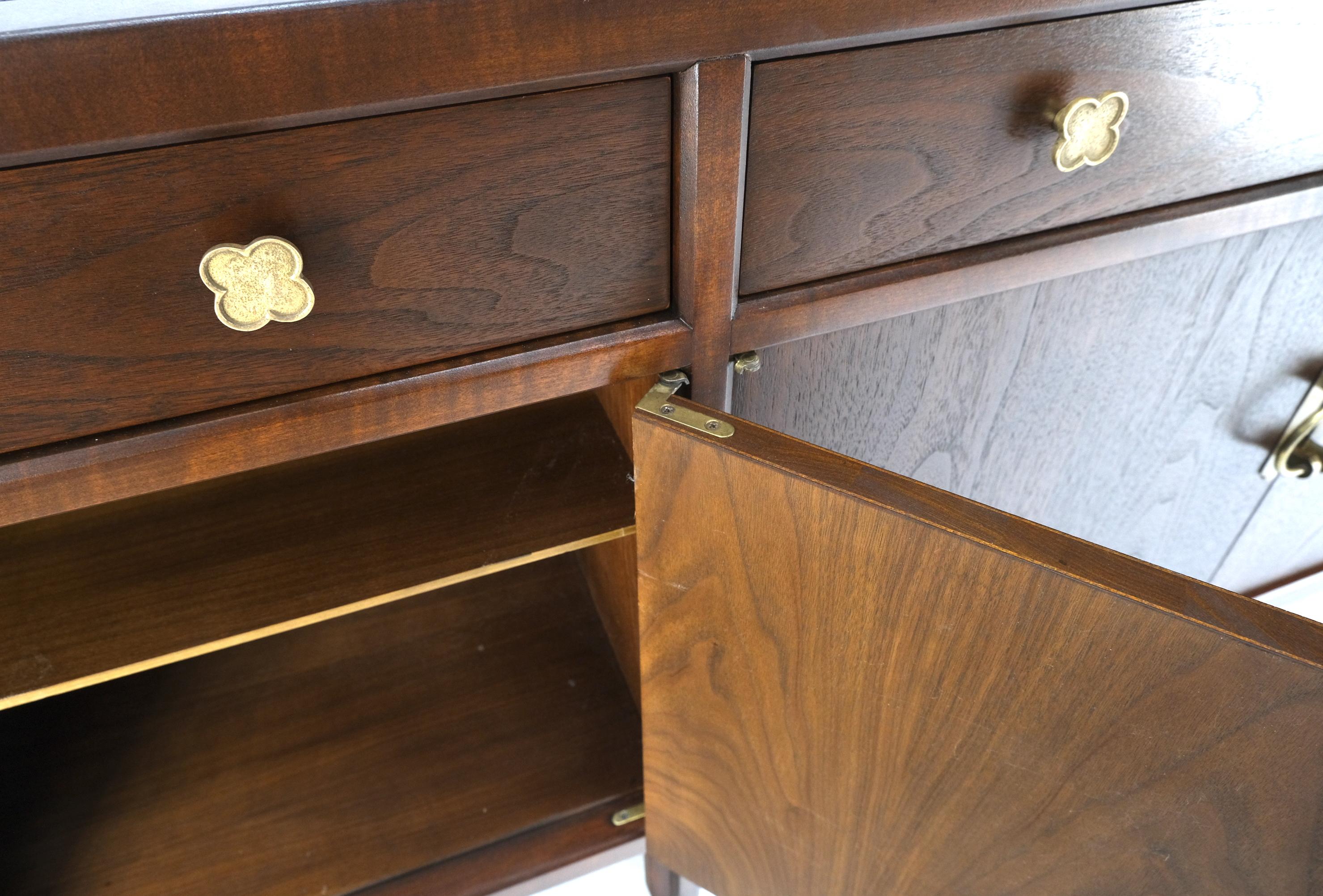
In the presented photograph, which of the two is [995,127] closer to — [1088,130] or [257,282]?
[1088,130]

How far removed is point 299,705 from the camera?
2.08ft

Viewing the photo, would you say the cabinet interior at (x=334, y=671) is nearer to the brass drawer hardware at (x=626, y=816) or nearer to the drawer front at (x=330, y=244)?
the brass drawer hardware at (x=626, y=816)

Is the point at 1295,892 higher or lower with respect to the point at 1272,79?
lower

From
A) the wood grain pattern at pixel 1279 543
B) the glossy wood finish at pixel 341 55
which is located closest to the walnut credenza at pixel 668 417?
the glossy wood finish at pixel 341 55

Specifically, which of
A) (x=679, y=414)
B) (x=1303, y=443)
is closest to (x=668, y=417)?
(x=679, y=414)

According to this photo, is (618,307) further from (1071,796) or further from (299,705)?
(299,705)

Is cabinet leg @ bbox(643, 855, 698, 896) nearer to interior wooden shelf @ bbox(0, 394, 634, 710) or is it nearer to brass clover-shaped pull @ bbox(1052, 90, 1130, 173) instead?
interior wooden shelf @ bbox(0, 394, 634, 710)

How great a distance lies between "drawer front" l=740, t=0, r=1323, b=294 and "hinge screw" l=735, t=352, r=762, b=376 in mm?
36

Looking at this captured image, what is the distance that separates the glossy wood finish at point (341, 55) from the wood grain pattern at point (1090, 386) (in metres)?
0.17

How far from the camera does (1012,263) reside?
454mm

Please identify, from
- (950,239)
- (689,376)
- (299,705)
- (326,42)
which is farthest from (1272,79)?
(299,705)

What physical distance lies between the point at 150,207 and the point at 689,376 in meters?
0.23

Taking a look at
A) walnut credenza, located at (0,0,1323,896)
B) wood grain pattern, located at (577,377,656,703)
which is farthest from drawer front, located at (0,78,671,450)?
wood grain pattern, located at (577,377,656,703)

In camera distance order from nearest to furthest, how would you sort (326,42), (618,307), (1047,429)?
(326,42), (618,307), (1047,429)
